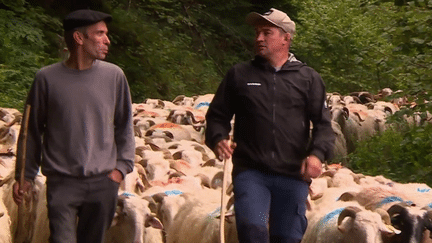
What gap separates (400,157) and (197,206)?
6193 millimetres

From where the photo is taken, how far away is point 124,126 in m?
5.95

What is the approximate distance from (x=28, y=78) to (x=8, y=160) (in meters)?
8.82

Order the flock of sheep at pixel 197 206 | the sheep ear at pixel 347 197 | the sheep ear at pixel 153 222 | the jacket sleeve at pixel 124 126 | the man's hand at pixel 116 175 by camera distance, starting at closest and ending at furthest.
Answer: the man's hand at pixel 116 175 → the jacket sleeve at pixel 124 126 → the flock of sheep at pixel 197 206 → the sheep ear at pixel 153 222 → the sheep ear at pixel 347 197

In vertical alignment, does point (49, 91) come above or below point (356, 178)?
above

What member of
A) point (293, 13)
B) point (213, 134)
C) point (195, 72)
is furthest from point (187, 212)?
point (293, 13)

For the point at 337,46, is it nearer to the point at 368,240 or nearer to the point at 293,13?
the point at 293,13

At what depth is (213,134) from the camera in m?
5.92

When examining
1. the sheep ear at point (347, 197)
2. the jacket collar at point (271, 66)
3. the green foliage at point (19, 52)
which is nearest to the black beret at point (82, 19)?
the jacket collar at point (271, 66)

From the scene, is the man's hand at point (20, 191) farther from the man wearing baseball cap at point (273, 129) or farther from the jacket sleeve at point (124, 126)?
the man wearing baseball cap at point (273, 129)

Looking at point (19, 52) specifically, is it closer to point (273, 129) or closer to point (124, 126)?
point (124, 126)

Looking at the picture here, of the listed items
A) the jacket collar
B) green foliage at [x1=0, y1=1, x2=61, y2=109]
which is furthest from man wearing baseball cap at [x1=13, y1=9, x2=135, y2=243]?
green foliage at [x1=0, y1=1, x2=61, y2=109]

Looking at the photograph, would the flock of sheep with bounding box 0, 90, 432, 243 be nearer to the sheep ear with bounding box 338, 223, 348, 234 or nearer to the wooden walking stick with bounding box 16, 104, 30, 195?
the sheep ear with bounding box 338, 223, 348, 234

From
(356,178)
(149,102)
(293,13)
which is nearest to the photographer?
(356,178)

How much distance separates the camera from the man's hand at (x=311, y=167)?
227 inches
